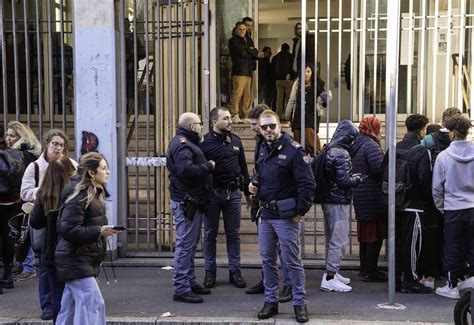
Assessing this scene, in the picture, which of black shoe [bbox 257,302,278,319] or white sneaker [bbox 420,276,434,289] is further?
white sneaker [bbox 420,276,434,289]

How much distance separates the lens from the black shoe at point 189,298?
627 cm

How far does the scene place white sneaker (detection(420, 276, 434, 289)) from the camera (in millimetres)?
6654

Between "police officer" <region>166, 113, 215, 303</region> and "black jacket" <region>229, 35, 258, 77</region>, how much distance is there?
4998mm

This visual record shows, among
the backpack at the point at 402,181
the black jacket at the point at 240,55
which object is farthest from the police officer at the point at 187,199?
the black jacket at the point at 240,55

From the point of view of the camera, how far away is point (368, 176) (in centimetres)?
683

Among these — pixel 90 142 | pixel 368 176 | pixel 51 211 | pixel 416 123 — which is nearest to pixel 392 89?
pixel 416 123

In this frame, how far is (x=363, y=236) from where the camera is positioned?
6891 millimetres

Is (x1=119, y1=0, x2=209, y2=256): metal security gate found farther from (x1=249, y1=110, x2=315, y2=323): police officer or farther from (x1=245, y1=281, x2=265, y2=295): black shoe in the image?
(x1=249, y1=110, x2=315, y2=323): police officer

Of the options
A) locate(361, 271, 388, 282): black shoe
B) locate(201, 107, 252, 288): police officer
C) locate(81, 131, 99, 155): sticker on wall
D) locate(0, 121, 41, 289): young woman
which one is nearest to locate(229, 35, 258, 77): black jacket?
→ locate(81, 131, 99, 155): sticker on wall

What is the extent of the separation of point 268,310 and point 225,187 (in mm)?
1501

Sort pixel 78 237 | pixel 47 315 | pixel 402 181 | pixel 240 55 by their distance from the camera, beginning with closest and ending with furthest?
1. pixel 78 237
2. pixel 47 315
3. pixel 402 181
4. pixel 240 55

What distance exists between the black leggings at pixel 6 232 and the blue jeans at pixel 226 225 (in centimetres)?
210

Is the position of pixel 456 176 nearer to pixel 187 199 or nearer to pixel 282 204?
pixel 282 204

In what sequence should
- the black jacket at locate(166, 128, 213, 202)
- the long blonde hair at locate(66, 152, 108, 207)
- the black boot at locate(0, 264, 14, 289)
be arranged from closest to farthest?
1. the long blonde hair at locate(66, 152, 108, 207)
2. the black jacket at locate(166, 128, 213, 202)
3. the black boot at locate(0, 264, 14, 289)
